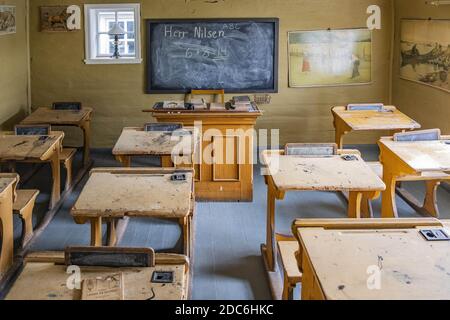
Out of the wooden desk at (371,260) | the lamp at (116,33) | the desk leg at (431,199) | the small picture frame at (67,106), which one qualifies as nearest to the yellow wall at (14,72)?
the small picture frame at (67,106)

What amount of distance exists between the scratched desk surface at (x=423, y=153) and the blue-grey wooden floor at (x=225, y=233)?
2.83 ft

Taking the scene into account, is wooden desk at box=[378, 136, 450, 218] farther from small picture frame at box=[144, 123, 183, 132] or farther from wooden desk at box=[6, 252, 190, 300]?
wooden desk at box=[6, 252, 190, 300]

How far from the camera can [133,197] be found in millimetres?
3332

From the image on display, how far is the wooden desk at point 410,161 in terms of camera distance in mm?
3986

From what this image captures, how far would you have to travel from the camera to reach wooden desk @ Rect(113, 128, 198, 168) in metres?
4.45

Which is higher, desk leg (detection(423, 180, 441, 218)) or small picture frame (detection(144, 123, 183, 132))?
small picture frame (detection(144, 123, 183, 132))

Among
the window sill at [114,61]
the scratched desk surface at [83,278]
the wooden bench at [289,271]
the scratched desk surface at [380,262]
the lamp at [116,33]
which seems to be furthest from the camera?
the window sill at [114,61]

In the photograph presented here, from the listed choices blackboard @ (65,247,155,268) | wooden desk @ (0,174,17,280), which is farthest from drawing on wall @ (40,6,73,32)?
blackboard @ (65,247,155,268)

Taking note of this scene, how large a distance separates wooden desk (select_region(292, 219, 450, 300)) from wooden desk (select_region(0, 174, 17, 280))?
2081mm

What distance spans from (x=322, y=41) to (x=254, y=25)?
0.87 meters

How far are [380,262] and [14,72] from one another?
5446mm

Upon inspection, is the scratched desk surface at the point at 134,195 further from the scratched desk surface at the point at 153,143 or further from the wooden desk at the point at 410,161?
the wooden desk at the point at 410,161
